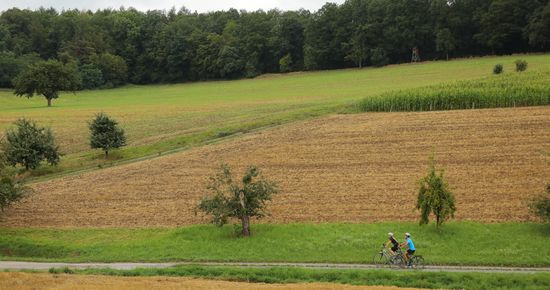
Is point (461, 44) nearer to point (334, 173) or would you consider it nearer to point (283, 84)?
point (283, 84)

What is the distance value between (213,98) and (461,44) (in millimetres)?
51642

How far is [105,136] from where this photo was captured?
59375 mm

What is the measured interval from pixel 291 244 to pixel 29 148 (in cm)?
3084

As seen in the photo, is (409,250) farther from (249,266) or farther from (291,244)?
(249,266)

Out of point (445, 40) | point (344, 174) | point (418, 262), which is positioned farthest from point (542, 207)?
point (445, 40)

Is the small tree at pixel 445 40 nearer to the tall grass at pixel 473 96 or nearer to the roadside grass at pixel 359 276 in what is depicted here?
the tall grass at pixel 473 96

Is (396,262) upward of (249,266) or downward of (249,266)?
upward

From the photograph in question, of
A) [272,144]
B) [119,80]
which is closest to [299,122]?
[272,144]

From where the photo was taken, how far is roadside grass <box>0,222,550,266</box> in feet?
102

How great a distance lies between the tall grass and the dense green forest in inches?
1809

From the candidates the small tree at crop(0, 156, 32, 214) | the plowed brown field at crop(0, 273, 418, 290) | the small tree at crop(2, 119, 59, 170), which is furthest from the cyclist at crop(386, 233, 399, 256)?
the small tree at crop(2, 119, 59, 170)

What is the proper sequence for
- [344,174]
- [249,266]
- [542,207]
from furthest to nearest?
[344,174] < [542,207] < [249,266]

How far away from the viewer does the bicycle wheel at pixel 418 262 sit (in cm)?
2952

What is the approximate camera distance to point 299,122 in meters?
66.9
